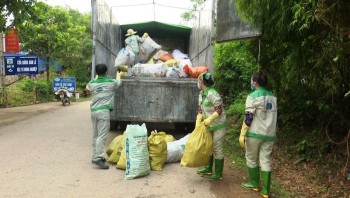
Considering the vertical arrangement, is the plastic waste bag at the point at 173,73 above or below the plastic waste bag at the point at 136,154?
above

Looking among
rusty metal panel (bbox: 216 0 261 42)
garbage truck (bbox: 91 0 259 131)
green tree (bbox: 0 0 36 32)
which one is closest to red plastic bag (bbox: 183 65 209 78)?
garbage truck (bbox: 91 0 259 131)

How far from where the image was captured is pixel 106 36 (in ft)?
28.1

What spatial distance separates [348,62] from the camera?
13.8 feet

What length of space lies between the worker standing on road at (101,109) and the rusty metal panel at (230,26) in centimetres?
260

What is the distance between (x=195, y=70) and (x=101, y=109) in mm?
2497

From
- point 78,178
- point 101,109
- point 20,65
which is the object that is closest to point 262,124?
point 101,109

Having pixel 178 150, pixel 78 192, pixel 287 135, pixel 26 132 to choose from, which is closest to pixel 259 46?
pixel 287 135

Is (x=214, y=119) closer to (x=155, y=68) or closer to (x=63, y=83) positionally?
(x=155, y=68)

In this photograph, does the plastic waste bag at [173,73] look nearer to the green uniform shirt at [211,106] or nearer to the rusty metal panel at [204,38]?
the rusty metal panel at [204,38]

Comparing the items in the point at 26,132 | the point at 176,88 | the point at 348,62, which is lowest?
the point at 26,132

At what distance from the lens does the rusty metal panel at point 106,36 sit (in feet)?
24.7

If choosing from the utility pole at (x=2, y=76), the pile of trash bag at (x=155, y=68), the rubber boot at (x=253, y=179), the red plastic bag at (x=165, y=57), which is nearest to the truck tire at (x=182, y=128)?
the pile of trash bag at (x=155, y=68)

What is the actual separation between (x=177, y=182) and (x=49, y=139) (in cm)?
392

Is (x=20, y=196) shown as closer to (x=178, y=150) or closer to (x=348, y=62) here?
(x=178, y=150)
